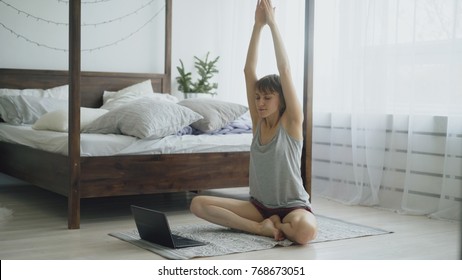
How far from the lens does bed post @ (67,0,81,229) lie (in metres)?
3.47

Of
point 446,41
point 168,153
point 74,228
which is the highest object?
point 446,41

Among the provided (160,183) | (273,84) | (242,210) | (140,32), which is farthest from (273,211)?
(140,32)

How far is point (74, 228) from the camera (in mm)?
3521

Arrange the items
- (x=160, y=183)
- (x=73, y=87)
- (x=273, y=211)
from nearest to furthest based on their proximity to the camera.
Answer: (x=273, y=211), (x=73, y=87), (x=160, y=183)

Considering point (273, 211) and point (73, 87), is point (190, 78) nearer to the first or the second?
point (73, 87)

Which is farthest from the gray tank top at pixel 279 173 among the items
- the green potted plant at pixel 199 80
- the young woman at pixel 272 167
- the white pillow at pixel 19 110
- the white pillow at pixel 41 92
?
the green potted plant at pixel 199 80

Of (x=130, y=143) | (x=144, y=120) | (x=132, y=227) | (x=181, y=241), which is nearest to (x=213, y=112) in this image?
(x=144, y=120)

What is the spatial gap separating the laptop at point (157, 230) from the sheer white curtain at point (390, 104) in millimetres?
1723

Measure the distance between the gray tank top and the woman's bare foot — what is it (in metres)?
0.08

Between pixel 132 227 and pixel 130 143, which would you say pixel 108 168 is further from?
pixel 132 227

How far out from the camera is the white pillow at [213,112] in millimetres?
4266

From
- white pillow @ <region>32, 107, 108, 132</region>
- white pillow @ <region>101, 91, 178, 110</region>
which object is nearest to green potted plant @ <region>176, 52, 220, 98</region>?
white pillow @ <region>101, 91, 178, 110</region>

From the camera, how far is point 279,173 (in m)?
3.20
